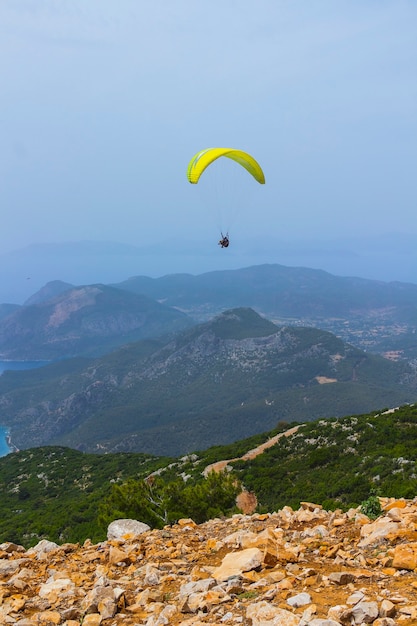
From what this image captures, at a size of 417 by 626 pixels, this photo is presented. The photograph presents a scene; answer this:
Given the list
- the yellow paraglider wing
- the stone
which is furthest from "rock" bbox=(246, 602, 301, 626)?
the yellow paraglider wing

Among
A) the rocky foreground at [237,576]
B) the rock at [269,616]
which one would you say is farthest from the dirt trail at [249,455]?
the rock at [269,616]

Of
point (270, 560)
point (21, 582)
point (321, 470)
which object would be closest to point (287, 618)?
point (270, 560)

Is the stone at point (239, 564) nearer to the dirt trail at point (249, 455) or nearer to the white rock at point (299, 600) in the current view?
the white rock at point (299, 600)

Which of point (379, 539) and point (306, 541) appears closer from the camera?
point (379, 539)

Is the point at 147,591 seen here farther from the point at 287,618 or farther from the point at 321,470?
the point at 321,470

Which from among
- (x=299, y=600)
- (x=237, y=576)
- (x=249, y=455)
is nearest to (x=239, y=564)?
(x=237, y=576)

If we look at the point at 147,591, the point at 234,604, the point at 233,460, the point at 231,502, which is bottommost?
the point at 233,460

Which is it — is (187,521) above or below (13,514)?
above

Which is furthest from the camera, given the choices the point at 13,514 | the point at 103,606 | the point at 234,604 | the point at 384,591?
the point at 13,514

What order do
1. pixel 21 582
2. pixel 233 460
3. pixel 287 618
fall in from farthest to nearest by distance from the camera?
pixel 233 460, pixel 21 582, pixel 287 618
